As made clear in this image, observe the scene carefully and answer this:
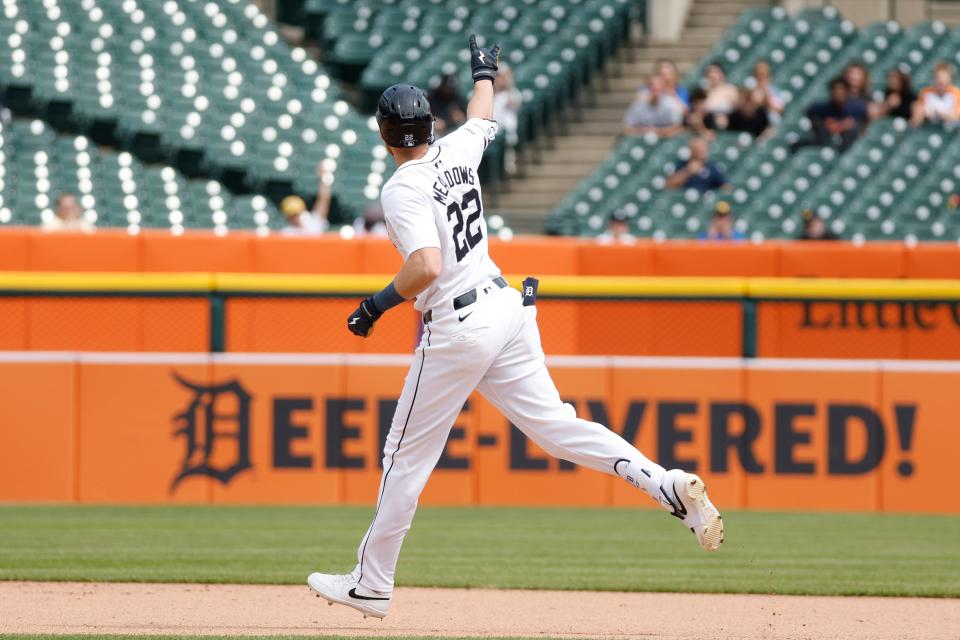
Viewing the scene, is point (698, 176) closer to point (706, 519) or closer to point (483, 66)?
point (483, 66)

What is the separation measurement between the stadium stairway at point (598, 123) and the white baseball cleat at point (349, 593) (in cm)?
1001

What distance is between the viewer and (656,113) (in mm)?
Result: 15539

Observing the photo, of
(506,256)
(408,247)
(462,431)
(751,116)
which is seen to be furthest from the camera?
(751,116)

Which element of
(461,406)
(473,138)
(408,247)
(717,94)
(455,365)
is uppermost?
(717,94)

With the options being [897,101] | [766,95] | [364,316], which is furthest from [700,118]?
[364,316]

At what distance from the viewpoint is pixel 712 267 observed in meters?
12.5

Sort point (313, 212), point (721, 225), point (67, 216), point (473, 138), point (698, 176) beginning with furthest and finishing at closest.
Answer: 1. point (313, 212)
2. point (698, 176)
3. point (721, 225)
4. point (67, 216)
5. point (473, 138)

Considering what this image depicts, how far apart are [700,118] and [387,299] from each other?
11.0 metres

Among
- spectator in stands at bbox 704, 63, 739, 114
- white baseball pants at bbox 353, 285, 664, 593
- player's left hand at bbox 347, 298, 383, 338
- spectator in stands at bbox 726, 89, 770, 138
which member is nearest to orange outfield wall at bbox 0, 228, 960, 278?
spectator in stands at bbox 726, 89, 770, 138

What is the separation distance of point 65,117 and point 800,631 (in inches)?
467

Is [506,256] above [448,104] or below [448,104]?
below

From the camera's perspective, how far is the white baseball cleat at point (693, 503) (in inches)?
195

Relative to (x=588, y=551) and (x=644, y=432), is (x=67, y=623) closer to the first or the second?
(x=588, y=551)

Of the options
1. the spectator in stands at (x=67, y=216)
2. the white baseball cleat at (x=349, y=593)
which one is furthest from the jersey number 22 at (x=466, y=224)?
the spectator in stands at (x=67, y=216)
